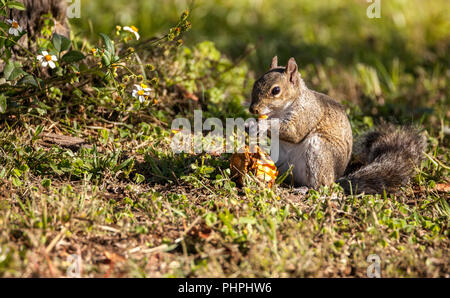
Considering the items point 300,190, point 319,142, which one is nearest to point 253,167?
point 300,190

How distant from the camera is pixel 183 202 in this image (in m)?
2.87

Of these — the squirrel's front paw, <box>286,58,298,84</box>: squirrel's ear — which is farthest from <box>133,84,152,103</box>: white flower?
the squirrel's front paw

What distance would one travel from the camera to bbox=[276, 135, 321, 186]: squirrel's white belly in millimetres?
3271

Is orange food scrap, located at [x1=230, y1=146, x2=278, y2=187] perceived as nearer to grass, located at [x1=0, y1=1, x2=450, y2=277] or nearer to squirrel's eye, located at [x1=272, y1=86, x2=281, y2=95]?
grass, located at [x1=0, y1=1, x2=450, y2=277]

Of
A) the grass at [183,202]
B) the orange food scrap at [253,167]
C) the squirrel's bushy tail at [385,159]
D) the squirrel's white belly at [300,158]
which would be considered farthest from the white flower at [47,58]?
the squirrel's bushy tail at [385,159]

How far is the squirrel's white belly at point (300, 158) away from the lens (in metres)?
3.27

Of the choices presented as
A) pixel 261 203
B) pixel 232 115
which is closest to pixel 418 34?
pixel 232 115

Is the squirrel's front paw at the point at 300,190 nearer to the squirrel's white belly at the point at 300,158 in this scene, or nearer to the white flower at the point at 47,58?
the squirrel's white belly at the point at 300,158

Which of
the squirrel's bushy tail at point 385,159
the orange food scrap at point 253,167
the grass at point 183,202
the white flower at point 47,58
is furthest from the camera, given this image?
the squirrel's bushy tail at point 385,159

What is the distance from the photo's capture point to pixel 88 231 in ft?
8.02

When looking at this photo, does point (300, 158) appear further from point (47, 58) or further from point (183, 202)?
point (47, 58)

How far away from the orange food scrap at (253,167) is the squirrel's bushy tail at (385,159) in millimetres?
490

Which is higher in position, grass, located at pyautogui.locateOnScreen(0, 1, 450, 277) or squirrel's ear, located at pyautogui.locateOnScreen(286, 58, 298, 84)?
squirrel's ear, located at pyautogui.locateOnScreen(286, 58, 298, 84)
